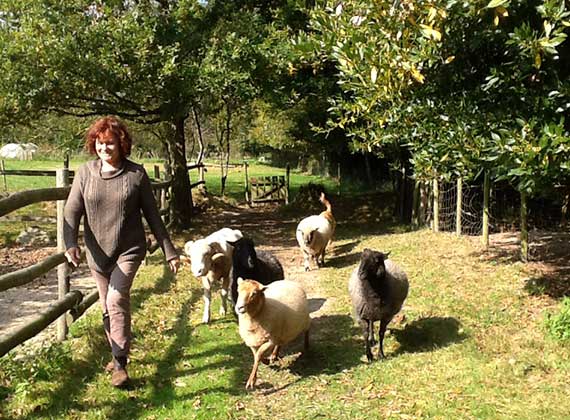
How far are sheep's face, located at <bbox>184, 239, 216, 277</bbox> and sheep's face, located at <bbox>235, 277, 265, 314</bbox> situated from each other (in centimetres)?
170

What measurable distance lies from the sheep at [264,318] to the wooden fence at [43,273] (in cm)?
195

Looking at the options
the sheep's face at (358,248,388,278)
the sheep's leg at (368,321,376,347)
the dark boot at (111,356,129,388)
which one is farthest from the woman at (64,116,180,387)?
the sheep's leg at (368,321,376,347)

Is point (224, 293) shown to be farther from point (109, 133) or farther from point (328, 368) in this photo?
point (109, 133)

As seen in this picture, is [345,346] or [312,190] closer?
[345,346]

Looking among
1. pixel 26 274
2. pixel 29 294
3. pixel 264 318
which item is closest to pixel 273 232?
pixel 29 294

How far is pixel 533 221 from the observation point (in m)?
13.9

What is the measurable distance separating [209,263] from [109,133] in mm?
2996

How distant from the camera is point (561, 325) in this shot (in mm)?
6375

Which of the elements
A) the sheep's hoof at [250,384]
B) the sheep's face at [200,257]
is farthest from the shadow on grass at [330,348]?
the sheep's face at [200,257]

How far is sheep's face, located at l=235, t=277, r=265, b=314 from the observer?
17.6 feet

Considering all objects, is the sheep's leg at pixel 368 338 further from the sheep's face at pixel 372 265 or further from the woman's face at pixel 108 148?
the woman's face at pixel 108 148

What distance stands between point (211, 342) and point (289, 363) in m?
1.09

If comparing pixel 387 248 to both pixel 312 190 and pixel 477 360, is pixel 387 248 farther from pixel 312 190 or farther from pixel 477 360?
pixel 312 190

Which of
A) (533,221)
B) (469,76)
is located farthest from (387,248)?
(469,76)
